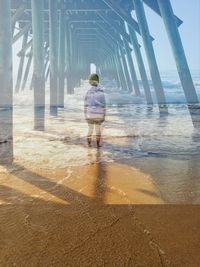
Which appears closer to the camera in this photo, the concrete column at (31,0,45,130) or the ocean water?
the ocean water

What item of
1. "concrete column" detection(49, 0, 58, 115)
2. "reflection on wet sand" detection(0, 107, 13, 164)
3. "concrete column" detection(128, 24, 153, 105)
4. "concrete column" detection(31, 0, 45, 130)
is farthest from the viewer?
"concrete column" detection(128, 24, 153, 105)

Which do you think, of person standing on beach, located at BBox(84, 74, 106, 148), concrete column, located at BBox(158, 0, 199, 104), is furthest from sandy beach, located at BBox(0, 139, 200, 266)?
concrete column, located at BBox(158, 0, 199, 104)

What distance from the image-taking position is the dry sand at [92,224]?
2148 millimetres

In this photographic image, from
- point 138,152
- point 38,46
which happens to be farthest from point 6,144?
point 38,46

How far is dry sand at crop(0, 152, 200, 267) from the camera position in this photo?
Result: 7.05 feet

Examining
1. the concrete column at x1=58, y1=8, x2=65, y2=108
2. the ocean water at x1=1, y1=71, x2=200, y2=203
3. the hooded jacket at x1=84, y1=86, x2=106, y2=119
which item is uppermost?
the concrete column at x1=58, y1=8, x2=65, y2=108

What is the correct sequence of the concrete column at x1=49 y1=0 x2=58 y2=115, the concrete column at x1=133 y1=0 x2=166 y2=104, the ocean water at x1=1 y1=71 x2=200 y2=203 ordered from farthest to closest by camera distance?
the concrete column at x1=133 y1=0 x2=166 y2=104 < the concrete column at x1=49 y1=0 x2=58 y2=115 < the ocean water at x1=1 y1=71 x2=200 y2=203

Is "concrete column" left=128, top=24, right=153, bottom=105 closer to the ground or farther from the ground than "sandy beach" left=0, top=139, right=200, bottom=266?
farther from the ground

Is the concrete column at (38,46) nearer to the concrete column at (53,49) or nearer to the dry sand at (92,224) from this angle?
the concrete column at (53,49)

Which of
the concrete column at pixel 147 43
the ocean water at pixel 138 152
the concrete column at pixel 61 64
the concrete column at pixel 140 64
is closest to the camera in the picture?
the ocean water at pixel 138 152

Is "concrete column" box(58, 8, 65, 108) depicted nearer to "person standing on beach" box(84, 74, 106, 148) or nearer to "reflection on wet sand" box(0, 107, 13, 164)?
"reflection on wet sand" box(0, 107, 13, 164)

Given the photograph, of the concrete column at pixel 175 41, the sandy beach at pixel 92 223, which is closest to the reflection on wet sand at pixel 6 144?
the sandy beach at pixel 92 223

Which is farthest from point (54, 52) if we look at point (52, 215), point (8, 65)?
point (52, 215)

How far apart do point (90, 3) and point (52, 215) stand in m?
15.4
